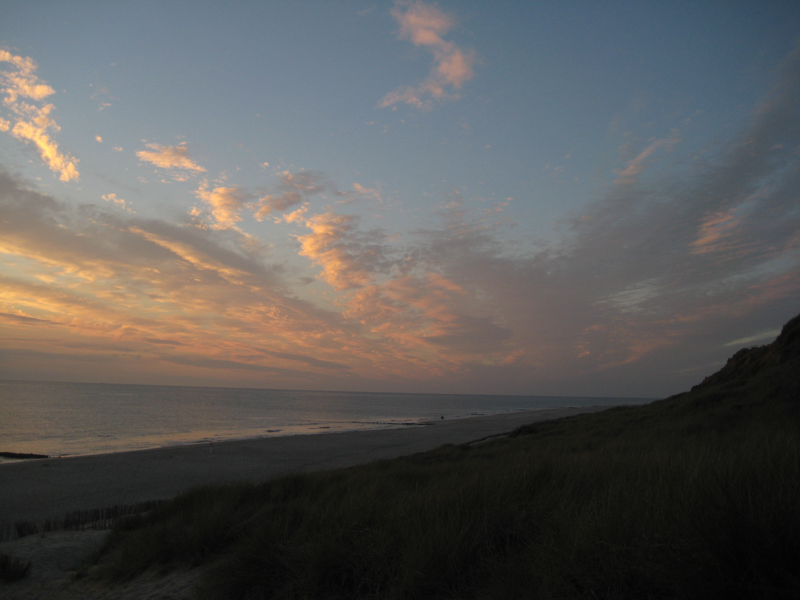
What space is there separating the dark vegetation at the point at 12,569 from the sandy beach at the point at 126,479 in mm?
132

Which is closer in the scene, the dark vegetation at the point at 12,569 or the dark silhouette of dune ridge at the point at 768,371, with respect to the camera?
the dark vegetation at the point at 12,569

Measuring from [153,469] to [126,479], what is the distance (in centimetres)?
246

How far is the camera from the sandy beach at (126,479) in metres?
6.19

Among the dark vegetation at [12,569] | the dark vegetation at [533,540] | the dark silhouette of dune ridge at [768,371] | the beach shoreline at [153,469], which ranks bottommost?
the beach shoreline at [153,469]

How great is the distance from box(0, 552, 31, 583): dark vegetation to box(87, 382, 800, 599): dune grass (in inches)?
44.7

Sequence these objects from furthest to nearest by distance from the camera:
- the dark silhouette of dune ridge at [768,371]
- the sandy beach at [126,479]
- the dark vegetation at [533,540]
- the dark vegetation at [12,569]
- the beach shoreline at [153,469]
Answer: the beach shoreline at [153,469]
the dark silhouette of dune ridge at [768,371]
the dark vegetation at [12,569]
the sandy beach at [126,479]
the dark vegetation at [533,540]

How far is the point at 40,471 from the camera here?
21.3 m

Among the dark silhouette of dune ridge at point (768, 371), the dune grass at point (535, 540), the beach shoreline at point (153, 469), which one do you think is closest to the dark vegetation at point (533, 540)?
the dune grass at point (535, 540)

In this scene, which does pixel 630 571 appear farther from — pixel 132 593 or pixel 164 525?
pixel 164 525

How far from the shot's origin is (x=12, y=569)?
21.6ft

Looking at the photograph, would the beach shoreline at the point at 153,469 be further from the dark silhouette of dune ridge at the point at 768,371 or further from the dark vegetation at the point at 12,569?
the dark silhouette of dune ridge at the point at 768,371

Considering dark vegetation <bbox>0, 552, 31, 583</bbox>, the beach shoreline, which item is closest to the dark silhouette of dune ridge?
the beach shoreline

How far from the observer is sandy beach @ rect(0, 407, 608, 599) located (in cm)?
619

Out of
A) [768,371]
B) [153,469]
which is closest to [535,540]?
[768,371]
